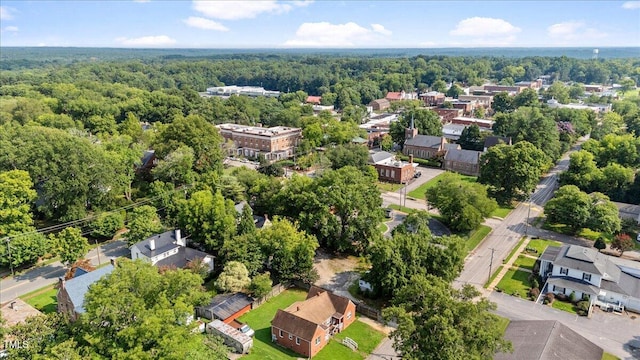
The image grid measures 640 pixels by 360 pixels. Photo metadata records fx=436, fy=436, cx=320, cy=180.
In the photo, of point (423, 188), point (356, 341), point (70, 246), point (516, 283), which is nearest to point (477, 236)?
point (516, 283)

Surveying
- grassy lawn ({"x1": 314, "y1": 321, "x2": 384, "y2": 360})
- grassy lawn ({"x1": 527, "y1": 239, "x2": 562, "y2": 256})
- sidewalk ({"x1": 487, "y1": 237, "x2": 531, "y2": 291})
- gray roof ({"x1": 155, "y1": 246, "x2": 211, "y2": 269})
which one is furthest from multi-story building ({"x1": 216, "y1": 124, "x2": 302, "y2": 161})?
grassy lawn ({"x1": 314, "y1": 321, "x2": 384, "y2": 360})

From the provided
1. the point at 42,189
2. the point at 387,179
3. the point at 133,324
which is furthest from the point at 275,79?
the point at 133,324

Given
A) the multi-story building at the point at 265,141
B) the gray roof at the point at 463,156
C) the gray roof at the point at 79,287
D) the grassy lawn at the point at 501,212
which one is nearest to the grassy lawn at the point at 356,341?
the gray roof at the point at 79,287

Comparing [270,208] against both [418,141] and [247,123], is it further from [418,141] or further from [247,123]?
[247,123]

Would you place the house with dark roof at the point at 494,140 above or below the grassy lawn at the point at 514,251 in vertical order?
above

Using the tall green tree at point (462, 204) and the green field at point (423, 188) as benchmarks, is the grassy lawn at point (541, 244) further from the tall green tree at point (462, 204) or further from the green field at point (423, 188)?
the green field at point (423, 188)

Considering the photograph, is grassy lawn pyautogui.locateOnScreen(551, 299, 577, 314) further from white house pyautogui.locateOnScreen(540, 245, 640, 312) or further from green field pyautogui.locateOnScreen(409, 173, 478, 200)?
green field pyautogui.locateOnScreen(409, 173, 478, 200)
